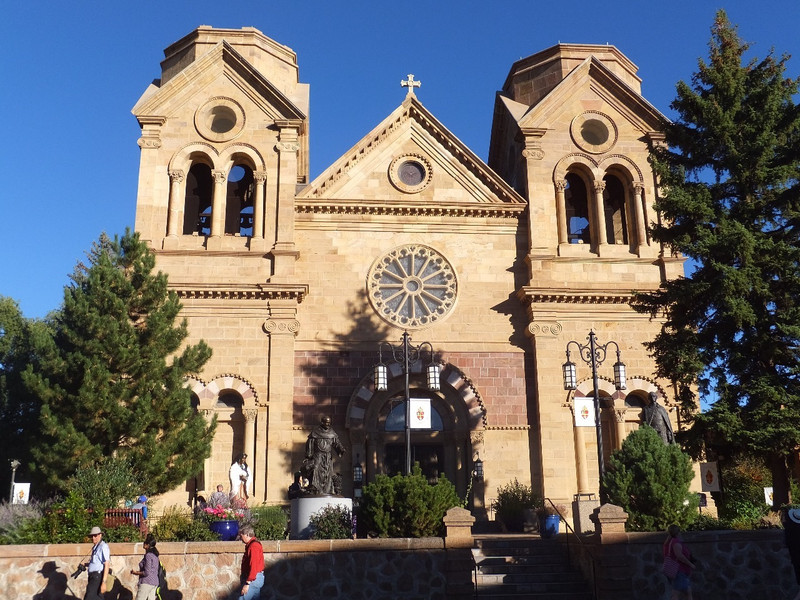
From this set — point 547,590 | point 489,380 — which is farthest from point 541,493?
point 547,590

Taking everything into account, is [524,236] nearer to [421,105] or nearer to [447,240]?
[447,240]

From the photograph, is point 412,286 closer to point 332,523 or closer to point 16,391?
point 332,523

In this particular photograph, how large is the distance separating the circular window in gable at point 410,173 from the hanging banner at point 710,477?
1386 cm

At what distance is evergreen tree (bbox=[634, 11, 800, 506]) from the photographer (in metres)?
18.3

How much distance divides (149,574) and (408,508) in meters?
5.44

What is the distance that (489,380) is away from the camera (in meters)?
26.3

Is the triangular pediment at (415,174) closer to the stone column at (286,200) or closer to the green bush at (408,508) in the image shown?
the stone column at (286,200)

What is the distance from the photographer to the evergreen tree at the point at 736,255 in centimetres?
1834

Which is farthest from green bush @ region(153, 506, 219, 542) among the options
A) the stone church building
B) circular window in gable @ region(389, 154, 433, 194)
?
circular window in gable @ region(389, 154, 433, 194)

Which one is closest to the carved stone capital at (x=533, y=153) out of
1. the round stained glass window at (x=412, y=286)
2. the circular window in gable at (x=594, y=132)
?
the circular window in gable at (x=594, y=132)

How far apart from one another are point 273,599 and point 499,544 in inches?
225

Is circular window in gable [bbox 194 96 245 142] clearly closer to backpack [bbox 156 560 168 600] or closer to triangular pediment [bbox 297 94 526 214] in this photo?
triangular pediment [bbox 297 94 526 214]

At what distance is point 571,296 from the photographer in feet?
88.3

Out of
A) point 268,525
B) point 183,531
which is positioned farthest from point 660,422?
point 183,531
